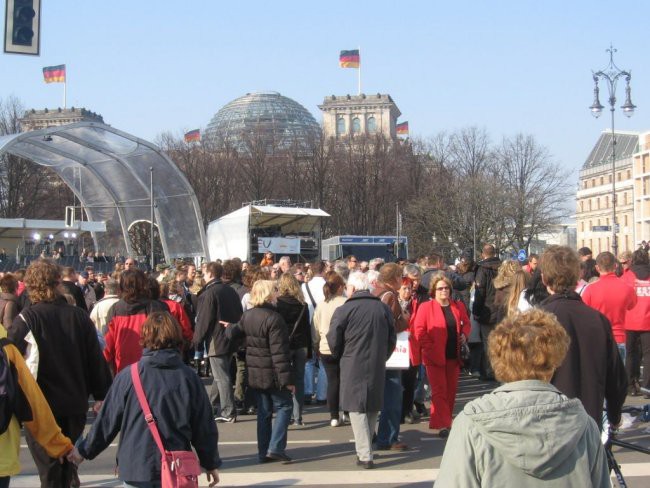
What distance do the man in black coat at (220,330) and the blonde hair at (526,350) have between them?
7.25 metres

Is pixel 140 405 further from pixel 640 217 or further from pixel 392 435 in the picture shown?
pixel 640 217

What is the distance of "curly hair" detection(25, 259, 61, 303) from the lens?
20.1ft

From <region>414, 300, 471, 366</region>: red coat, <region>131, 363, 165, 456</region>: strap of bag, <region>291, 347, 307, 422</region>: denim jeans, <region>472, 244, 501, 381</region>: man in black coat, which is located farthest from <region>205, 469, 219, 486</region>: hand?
<region>472, 244, 501, 381</region>: man in black coat

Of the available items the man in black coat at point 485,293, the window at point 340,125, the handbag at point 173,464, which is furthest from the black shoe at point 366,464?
the window at point 340,125

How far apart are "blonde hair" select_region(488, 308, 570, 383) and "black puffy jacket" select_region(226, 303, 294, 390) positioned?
4838 mm

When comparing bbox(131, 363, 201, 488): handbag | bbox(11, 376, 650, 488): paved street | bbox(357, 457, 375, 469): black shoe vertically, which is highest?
bbox(131, 363, 201, 488): handbag

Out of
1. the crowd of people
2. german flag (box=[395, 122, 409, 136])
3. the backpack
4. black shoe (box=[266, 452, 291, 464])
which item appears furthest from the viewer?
german flag (box=[395, 122, 409, 136])

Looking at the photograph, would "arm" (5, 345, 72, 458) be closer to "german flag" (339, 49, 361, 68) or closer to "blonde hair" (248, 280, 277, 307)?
"blonde hair" (248, 280, 277, 307)

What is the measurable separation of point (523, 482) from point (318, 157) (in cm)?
6589

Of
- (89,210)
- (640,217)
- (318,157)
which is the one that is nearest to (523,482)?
(89,210)

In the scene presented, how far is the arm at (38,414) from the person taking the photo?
177 inches

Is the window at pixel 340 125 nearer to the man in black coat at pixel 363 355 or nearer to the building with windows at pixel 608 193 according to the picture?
the building with windows at pixel 608 193

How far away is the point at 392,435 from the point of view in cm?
880

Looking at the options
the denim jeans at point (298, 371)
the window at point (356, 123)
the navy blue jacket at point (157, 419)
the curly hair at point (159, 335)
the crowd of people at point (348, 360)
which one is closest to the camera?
the crowd of people at point (348, 360)
